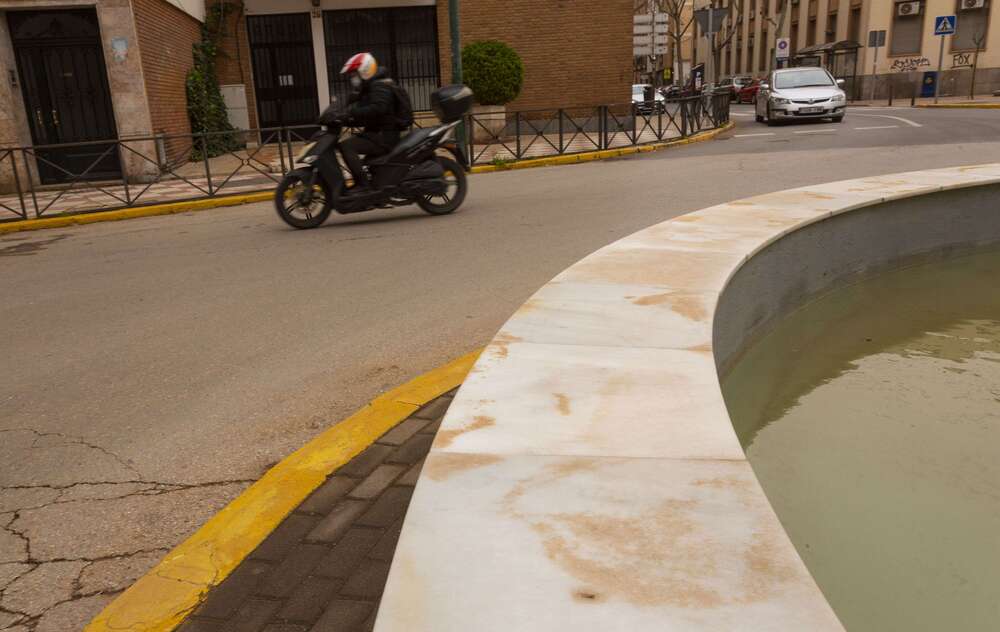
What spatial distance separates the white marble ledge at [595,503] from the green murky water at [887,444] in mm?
757

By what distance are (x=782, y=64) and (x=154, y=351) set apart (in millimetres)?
54648

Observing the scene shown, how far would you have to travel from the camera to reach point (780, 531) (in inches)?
82.4

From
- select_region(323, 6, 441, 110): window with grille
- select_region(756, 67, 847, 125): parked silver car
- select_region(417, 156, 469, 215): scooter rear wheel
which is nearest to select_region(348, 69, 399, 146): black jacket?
select_region(417, 156, 469, 215): scooter rear wheel

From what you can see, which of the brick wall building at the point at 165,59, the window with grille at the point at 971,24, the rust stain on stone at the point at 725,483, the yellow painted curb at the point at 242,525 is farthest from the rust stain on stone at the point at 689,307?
the window with grille at the point at 971,24

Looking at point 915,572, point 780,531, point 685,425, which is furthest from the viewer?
point 915,572

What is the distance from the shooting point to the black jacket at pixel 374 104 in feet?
28.1

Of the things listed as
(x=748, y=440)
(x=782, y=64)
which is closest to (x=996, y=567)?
(x=748, y=440)

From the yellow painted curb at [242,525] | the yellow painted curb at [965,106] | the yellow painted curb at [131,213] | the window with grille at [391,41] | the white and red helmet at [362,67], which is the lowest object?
the yellow painted curb at [131,213]

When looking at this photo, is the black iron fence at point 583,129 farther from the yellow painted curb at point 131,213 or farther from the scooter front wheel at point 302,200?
the scooter front wheel at point 302,200

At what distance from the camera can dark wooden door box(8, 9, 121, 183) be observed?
14398mm

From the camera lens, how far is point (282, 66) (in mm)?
21156

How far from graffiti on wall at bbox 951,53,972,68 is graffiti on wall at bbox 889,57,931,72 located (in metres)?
1.13

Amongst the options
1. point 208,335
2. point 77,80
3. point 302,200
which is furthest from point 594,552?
point 77,80

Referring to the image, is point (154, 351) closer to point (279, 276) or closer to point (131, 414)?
point (131, 414)
